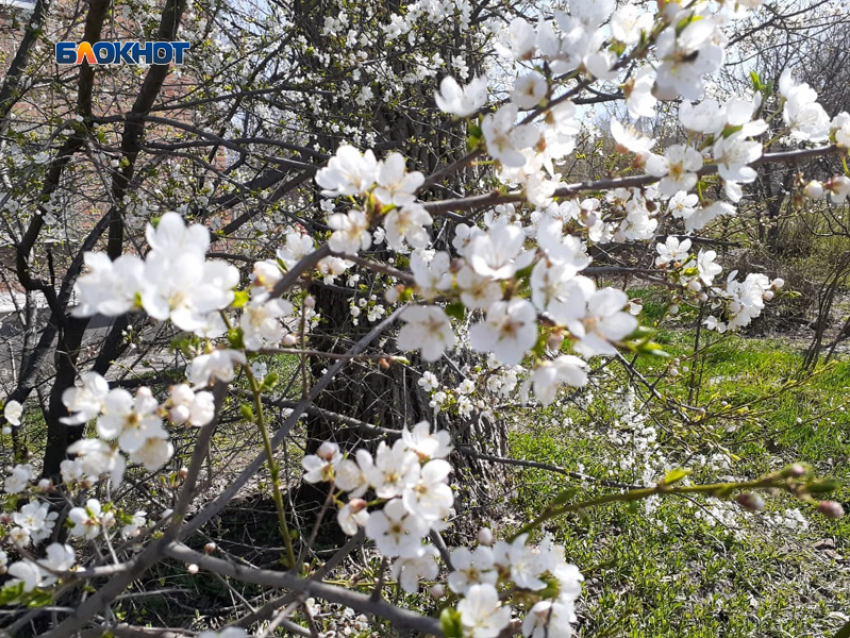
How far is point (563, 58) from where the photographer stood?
0.90 meters

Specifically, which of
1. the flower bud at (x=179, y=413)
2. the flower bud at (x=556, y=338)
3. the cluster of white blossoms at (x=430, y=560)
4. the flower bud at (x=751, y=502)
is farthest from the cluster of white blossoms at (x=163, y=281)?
the flower bud at (x=751, y=502)

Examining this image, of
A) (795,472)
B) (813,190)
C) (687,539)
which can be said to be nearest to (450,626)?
(795,472)

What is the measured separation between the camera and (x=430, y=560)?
37.9 inches

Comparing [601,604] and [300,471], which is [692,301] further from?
[300,471]

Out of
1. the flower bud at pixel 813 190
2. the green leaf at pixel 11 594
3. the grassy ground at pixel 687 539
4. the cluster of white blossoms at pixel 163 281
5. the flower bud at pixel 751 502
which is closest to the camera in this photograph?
the cluster of white blossoms at pixel 163 281

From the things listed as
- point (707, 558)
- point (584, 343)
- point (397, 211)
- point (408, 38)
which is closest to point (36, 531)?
point (397, 211)

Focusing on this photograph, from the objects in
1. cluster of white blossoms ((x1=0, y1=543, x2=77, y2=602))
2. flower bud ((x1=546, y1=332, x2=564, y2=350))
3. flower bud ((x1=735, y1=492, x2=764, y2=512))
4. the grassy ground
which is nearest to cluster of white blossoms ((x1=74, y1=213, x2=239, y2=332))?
flower bud ((x1=546, y1=332, x2=564, y2=350))

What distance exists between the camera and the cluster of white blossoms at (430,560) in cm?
83

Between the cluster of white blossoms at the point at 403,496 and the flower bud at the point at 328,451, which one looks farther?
the flower bud at the point at 328,451

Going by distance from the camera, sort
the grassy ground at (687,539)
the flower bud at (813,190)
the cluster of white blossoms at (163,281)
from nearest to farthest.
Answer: the cluster of white blossoms at (163,281)
the flower bud at (813,190)
the grassy ground at (687,539)

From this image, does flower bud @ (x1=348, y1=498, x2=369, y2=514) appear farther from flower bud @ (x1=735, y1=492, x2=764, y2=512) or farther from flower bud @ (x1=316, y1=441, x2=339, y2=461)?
flower bud @ (x1=735, y1=492, x2=764, y2=512)

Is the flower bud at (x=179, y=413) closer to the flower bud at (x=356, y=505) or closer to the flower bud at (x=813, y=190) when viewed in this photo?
the flower bud at (x=356, y=505)

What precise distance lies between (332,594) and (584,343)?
1.62ft

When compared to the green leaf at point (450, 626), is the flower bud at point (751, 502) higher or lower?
higher
